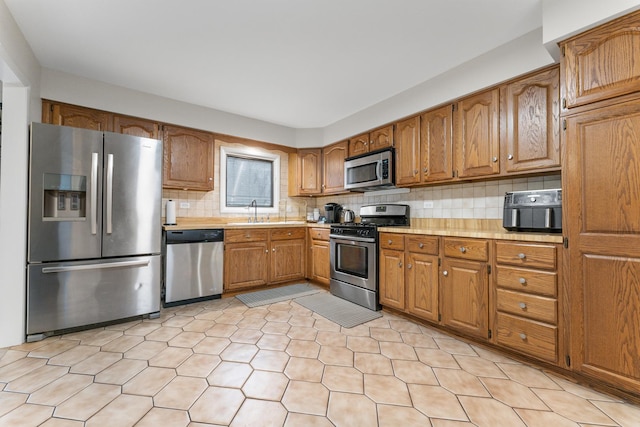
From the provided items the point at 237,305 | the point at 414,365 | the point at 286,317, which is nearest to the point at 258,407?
the point at 414,365

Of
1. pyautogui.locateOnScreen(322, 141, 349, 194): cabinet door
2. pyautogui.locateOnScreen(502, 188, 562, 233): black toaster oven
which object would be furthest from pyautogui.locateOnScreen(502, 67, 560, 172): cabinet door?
pyautogui.locateOnScreen(322, 141, 349, 194): cabinet door

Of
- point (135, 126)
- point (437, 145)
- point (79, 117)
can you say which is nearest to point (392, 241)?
point (437, 145)

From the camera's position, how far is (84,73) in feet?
9.30

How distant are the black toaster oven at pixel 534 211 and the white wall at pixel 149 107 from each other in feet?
10.7

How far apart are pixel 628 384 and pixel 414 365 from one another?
43.3 inches

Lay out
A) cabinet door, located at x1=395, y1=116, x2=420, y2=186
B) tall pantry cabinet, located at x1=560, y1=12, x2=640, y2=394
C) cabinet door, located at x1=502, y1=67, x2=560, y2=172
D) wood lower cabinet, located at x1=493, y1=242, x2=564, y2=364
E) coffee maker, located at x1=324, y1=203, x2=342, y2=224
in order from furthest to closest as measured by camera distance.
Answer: coffee maker, located at x1=324, y1=203, x2=342, y2=224, cabinet door, located at x1=395, y1=116, x2=420, y2=186, cabinet door, located at x1=502, y1=67, x2=560, y2=172, wood lower cabinet, located at x1=493, y1=242, x2=564, y2=364, tall pantry cabinet, located at x1=560, y1=12, x2=640, y2=394

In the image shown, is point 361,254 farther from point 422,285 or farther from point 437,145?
point 437,145

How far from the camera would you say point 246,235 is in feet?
11.9

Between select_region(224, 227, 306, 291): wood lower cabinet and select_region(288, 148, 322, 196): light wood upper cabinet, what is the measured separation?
2.32 feet

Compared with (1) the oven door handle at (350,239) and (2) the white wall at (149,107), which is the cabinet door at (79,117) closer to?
(2) the white wall at (149,107)

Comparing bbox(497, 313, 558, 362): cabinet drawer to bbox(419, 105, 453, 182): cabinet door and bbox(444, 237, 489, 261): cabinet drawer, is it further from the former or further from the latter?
bbox(419, 105, 453, 182): cabinet door

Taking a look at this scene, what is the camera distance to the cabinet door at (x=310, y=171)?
446 cm

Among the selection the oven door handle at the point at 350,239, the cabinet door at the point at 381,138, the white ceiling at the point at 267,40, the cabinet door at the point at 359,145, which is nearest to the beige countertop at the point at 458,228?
the oven door handle at the point at 350,239

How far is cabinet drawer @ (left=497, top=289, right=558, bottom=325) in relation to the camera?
6.01 feet
